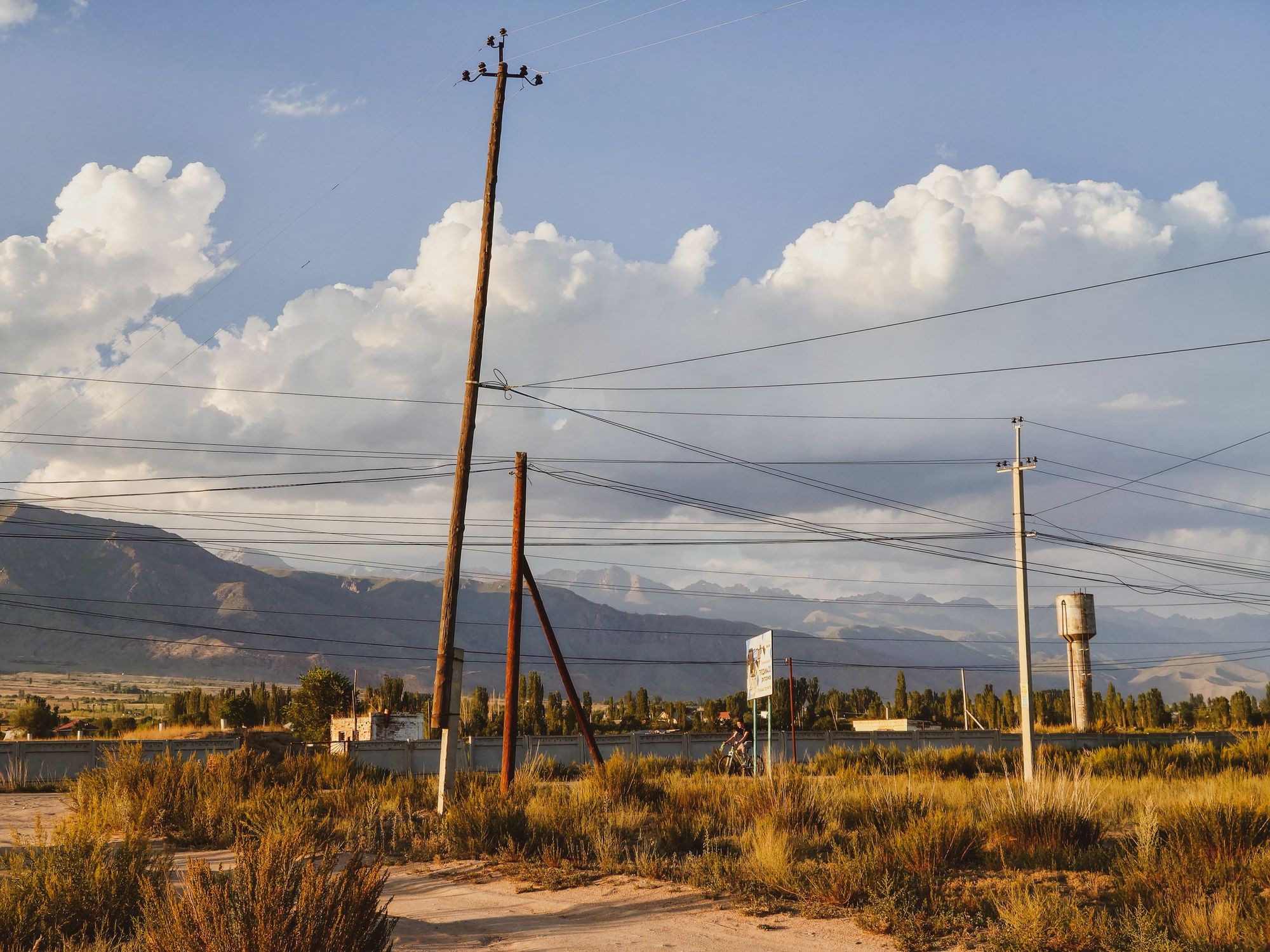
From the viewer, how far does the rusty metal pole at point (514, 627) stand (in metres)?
21.0

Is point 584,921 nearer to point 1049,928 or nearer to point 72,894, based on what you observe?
point 1049,928

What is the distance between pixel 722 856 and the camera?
14852 mm

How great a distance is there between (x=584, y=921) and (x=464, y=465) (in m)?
14.1

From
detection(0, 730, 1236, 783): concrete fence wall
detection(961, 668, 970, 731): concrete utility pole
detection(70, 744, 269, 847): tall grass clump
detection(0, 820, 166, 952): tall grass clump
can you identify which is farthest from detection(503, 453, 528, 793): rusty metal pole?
detection(961, 668, 970, 731): concrete utility pole

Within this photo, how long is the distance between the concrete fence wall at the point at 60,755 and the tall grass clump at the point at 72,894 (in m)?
21.4

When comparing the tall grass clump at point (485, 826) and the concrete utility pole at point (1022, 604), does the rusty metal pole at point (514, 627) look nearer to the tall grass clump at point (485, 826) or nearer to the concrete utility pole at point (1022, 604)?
the tall grass clump at point (485, 826)

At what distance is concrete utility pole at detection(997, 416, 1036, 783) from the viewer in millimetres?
33094

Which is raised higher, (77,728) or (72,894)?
(72,894)

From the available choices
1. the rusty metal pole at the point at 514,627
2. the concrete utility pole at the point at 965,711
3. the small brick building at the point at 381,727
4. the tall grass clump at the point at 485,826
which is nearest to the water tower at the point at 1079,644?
the concrete utility pole at the point at 965,711

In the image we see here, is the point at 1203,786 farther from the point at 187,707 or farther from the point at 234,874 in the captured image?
the point at 187,707

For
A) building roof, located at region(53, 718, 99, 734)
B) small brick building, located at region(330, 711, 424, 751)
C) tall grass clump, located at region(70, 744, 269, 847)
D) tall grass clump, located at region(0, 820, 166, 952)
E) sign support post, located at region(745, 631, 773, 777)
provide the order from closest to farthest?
tall grass clump, located at region(0, 820, 166, 952) → tall grass clump, located at region(70, 744, 269, 847) → sign support post, located at region(745, 631, 773, 777) → small brick building, located at region(330, 711, 424, 751) → building roof, located at region(53, 718, 99, 734)

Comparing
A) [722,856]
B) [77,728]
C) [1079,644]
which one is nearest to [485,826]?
[722,856]

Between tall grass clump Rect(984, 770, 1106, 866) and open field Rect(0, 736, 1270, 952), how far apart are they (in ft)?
0.12

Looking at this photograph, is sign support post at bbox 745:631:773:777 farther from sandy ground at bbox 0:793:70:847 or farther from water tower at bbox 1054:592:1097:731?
water tower at bbox 1054:592:1097:731
